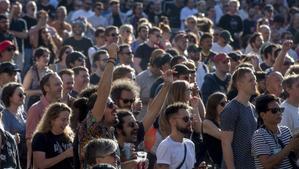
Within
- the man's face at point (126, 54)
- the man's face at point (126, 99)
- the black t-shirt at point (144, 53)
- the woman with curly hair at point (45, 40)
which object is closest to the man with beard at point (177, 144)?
the man's face at point (126, 99)

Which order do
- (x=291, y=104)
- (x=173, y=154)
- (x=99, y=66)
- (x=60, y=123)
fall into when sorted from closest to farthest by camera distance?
(x=173, y=154) → (x=60, y=123) → (x=291, y=104) → (x=99, y=66)

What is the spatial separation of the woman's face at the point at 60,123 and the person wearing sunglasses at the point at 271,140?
1886 mm

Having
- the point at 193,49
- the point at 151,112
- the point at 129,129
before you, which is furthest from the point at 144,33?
the point at 129,129

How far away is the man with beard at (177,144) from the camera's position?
1030cm

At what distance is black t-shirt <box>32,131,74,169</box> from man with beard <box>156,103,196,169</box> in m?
0.92

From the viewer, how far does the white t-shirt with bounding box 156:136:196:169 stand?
33.7ft

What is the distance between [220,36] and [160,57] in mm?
5286

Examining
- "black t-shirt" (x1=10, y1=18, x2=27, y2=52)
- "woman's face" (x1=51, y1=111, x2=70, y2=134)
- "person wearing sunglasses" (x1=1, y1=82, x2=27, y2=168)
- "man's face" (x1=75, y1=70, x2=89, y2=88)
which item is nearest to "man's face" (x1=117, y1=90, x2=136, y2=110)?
"woman's face" (x1=51, y1=111, x2=70, y2=134)

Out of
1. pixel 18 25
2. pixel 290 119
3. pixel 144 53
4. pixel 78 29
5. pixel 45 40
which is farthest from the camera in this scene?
pixel 18 25

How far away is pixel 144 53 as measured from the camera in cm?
1822

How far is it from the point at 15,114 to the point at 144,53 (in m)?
6.43

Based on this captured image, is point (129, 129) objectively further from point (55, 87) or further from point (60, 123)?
point (55, 87)

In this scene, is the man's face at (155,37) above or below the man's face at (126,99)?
above

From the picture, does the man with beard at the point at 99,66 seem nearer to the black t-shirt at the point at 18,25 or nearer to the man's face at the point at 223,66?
the man's face at the point at 223,66
